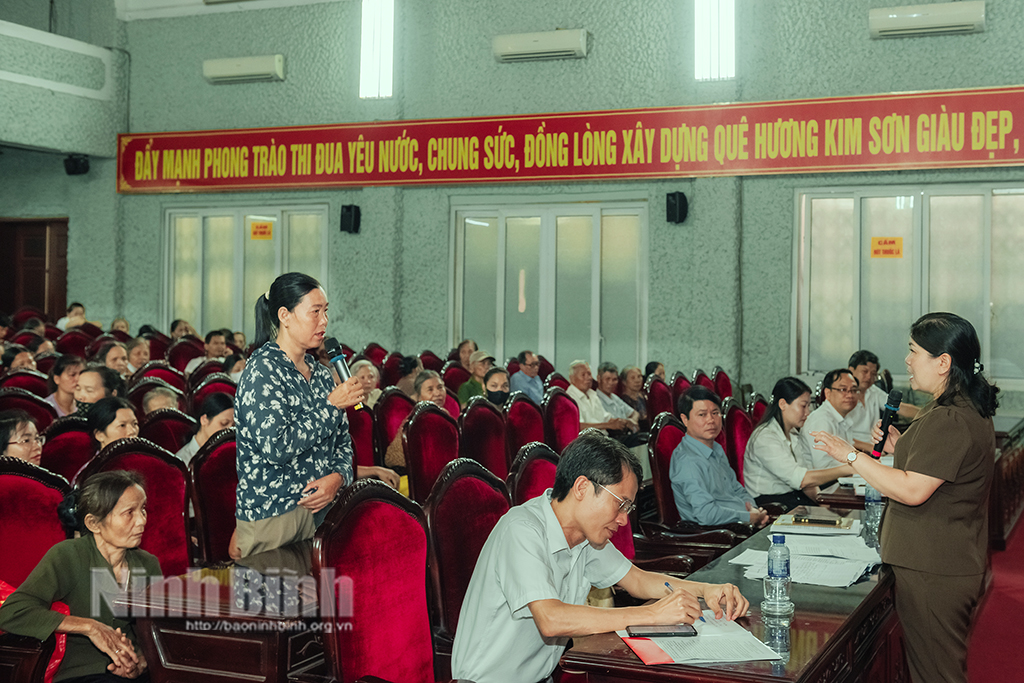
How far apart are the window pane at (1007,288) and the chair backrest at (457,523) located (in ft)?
23.4

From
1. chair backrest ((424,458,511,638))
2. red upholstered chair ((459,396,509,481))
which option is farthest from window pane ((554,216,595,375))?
chair backrest ((424,458,511,638))

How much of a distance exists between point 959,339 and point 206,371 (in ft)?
17.0

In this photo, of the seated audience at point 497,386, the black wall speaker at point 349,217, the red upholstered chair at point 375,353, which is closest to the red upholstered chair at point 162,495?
the seated audience at point 497,386

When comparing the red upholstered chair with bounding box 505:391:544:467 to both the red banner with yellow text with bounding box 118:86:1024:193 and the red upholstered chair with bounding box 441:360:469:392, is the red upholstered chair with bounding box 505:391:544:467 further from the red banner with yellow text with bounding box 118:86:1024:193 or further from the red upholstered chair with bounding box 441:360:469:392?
the red banner with yellow text with bounding box 118:86:1024:193

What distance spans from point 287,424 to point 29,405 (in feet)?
7.53

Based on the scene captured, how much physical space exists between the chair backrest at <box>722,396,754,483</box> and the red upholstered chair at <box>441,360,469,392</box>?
2693mm

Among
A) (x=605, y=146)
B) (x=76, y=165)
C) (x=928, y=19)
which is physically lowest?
(x=605, y=146)

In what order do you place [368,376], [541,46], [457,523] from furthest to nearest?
1. [541,46]
2. [368,376]
3. [457,523]

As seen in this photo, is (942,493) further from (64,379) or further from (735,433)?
(64,379)

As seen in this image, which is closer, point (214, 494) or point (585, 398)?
point (214, 494)

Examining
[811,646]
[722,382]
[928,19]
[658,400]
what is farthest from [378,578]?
[928,19]

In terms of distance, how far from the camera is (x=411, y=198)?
1027 cm

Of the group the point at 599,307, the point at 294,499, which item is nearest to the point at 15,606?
the point at 294,499

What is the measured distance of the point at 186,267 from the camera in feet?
37.6
